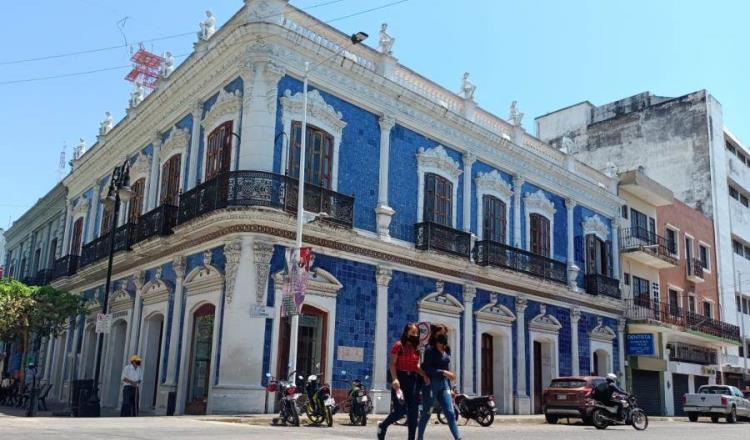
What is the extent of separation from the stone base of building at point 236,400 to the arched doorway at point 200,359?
1469 millimetres

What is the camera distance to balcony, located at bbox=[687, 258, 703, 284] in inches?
1321

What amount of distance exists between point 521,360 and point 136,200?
13.4m

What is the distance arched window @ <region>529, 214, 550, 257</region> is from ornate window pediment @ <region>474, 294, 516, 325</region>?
2.91m

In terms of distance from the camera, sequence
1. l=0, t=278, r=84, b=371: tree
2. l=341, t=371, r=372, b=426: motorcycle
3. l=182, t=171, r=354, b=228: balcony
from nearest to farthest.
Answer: l=341, t=371, r=372, b=426: motorcycle → l=182, t=171, r=354, b=228: balcony → l=0, t=278, r=84, b=371: tree

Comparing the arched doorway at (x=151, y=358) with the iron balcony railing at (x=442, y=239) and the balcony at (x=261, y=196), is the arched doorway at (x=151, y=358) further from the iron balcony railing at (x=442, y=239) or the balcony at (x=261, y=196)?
the iron balcony railing at (x=442, y=239)

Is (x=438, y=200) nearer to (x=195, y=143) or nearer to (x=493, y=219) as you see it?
(x=493, y=219)

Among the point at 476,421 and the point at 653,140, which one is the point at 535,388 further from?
the point at 653,140

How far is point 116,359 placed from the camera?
21.7m

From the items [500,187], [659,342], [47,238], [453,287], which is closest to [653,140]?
[659,342]

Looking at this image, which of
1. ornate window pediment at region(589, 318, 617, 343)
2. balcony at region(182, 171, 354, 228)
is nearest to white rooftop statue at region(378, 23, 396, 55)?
balcony at region(182, 171, 354, 228)

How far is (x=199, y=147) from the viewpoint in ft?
63.0

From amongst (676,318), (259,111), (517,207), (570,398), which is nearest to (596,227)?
(517,207)

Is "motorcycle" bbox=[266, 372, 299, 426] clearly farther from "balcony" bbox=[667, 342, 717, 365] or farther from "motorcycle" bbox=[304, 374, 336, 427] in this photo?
"balcony" bbox=[667, 342, 717, 365]

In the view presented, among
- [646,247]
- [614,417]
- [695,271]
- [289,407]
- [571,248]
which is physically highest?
[646,247]
